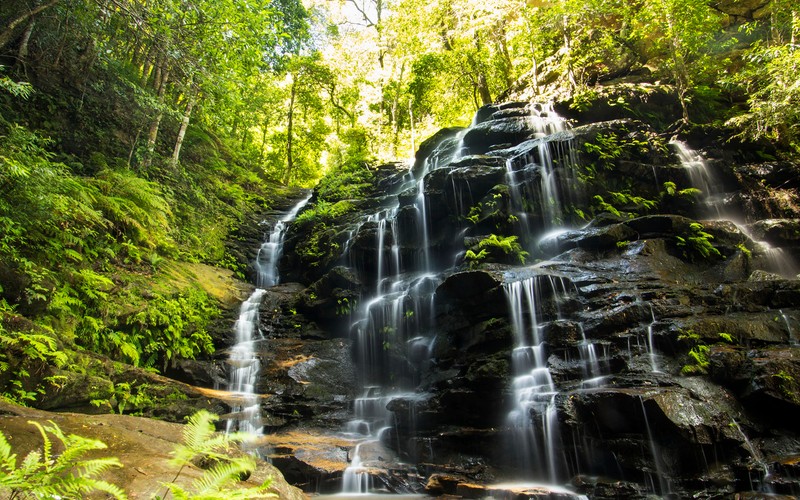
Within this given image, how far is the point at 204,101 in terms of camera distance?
10758 millimetres

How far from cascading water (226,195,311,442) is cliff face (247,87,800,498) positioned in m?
0.30

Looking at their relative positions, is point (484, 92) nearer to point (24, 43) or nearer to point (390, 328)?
point (390, 328)

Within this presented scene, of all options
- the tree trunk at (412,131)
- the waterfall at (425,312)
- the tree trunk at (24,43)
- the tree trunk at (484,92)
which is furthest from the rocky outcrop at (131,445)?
the tree trunk at (484,92)

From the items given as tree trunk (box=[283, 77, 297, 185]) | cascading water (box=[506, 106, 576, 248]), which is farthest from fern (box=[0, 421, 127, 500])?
tree trunk (box=[283, 77, 297, 185])

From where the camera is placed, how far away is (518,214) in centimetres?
1141

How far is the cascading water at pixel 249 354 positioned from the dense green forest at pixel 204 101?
0.96m

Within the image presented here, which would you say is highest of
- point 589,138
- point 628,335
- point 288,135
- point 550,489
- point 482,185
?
point 288,135

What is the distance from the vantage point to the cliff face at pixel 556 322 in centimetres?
556

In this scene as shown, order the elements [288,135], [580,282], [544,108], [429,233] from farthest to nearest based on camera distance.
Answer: [288,135], [544,108], [429,233], [580,282]

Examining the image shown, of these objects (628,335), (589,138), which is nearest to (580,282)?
(628,335)

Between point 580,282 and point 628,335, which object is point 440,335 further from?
point 628,335

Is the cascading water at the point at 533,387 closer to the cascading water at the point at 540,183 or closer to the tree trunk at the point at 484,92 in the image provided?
the cascading water at the point at 540,183

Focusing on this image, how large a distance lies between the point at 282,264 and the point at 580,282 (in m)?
10.1

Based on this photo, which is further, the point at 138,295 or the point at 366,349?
the point at 366,349
